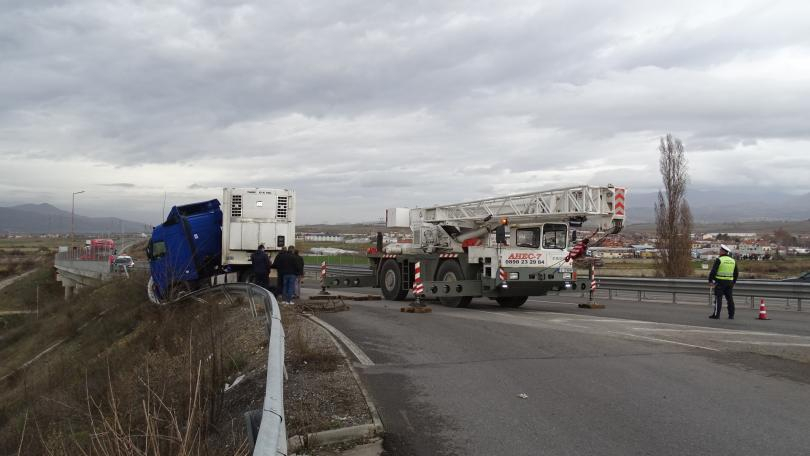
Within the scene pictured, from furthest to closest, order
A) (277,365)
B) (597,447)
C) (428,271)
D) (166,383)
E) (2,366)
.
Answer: (2,366)
(428,271)
(166,383)
(597,447)
(277,365)

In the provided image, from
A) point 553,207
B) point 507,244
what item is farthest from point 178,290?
point 553,207

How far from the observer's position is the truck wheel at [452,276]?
17.0m

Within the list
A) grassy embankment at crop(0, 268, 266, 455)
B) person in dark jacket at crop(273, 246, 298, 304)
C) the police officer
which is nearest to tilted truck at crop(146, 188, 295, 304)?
grassy embankment at crop(0, 268, 266, 455)

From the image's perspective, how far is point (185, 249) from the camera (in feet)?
62.1

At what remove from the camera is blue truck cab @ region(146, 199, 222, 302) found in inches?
717

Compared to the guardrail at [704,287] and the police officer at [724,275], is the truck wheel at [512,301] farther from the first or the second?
the guardrail at [704,287]

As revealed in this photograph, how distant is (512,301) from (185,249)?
9671 millimetres

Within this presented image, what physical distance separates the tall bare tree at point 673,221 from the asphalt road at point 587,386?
843 inches

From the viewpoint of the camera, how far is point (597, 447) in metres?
5.19

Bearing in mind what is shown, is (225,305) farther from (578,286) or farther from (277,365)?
(277,365)

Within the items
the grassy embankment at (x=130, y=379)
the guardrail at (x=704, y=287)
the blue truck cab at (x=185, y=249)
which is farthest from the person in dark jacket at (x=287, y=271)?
the guardrail at (x=704, y=287)

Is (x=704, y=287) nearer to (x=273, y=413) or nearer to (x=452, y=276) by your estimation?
(x=452, y=276)

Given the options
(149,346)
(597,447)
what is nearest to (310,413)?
(597,447)

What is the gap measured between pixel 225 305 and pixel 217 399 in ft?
35.9
